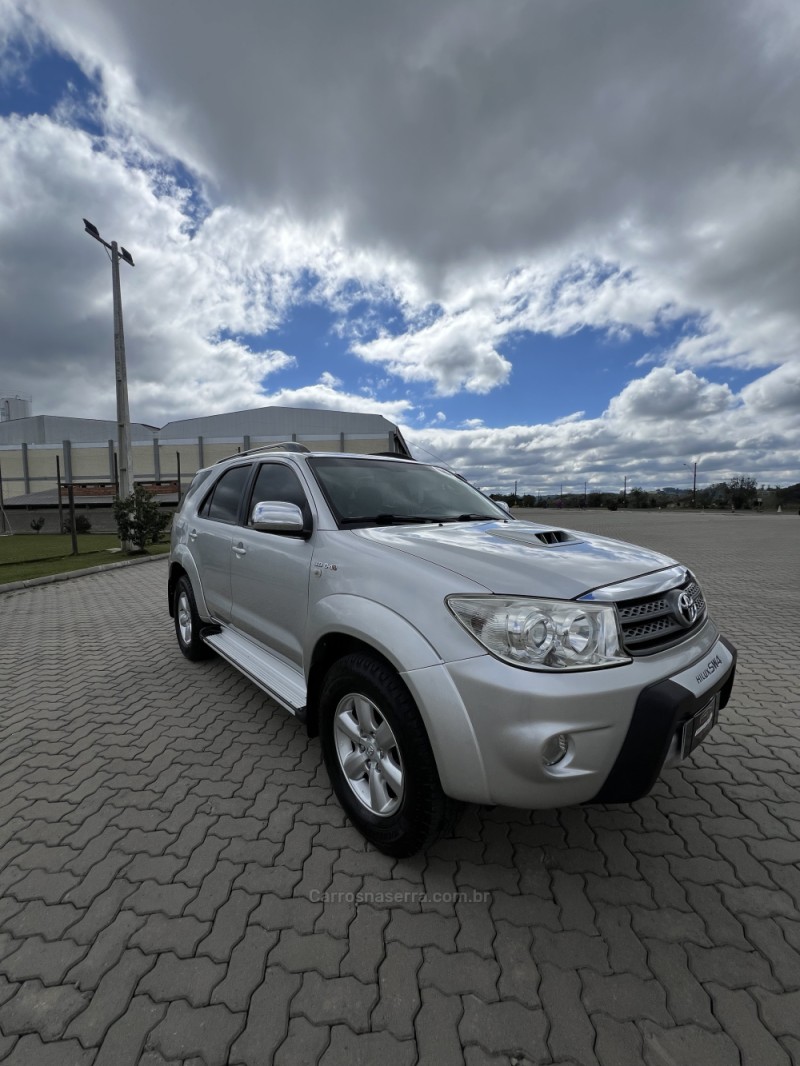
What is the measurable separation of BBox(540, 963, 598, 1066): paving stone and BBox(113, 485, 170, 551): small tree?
14827 mm

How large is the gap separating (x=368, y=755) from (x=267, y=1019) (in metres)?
0.88

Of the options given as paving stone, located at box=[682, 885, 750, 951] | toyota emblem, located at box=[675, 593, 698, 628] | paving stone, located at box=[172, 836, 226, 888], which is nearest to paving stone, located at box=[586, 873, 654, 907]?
paving stone, located at box=[682, 885, 750, 951]

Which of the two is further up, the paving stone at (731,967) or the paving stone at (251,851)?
the paving stone at (731,967)

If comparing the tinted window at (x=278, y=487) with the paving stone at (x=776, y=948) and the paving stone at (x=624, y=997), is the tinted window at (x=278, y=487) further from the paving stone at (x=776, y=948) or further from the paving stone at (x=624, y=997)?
the paving stone at (x=776, y=948)

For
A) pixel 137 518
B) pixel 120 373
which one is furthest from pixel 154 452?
pixel 137 518

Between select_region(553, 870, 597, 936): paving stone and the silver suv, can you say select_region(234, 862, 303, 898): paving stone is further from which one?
select_region(553, 870, 597, 936): paving stone

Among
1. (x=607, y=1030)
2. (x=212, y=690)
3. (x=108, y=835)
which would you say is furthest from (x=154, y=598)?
(x=607, y=1030)

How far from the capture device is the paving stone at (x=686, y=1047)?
1.38 metres

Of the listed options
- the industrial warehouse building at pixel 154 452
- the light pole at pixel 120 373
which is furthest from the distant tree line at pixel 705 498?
the light pole at pixel 120 373

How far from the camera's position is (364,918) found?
1.86 meters

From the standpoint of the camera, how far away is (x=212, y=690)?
4.02 m

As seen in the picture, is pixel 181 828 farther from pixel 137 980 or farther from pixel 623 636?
pixel 623 636

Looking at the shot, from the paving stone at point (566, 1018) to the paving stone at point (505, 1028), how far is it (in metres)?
0.03

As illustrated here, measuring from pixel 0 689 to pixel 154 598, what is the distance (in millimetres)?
4001
